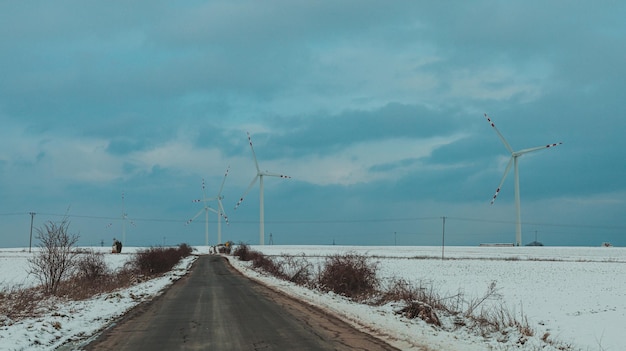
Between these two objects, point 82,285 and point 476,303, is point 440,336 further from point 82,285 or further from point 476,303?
point 82,285

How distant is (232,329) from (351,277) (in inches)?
553

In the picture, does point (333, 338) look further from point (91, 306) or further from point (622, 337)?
point (91, 306)

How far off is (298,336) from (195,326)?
3.64m

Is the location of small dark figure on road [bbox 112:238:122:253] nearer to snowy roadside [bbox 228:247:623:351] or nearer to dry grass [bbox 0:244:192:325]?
dry grass [bbox 0:244:192:325]

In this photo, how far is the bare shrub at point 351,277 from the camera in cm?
2802

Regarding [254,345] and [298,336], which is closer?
[254,345]

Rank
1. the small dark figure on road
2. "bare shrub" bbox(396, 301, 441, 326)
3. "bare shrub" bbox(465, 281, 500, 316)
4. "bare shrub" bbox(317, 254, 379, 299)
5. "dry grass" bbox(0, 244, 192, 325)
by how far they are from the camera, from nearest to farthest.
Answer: "bare shrub" bbox(396, 301, 441, 326)
"bare shrub" bbox(465, 281, 500, 316)
"dry grass" bbox(0, 244, 192, 325)
"bare shrub" bbox(317, 254, 379, 299)
the small dark figure on road

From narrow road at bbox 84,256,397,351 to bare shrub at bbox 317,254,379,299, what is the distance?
6.07 m

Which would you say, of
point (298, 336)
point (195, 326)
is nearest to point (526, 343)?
point (298, 336)

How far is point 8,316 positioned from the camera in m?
17.8

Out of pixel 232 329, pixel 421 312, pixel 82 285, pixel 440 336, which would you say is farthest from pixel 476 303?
pixel 82 285

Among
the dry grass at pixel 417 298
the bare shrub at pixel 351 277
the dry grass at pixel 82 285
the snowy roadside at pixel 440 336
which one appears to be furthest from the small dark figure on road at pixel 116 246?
the snowy roadside at pixel 440 336

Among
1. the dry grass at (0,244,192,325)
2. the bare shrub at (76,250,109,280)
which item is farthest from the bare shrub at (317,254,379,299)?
the bare shrub at (76,250,109,280)

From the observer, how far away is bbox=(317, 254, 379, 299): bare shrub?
91.9ft
